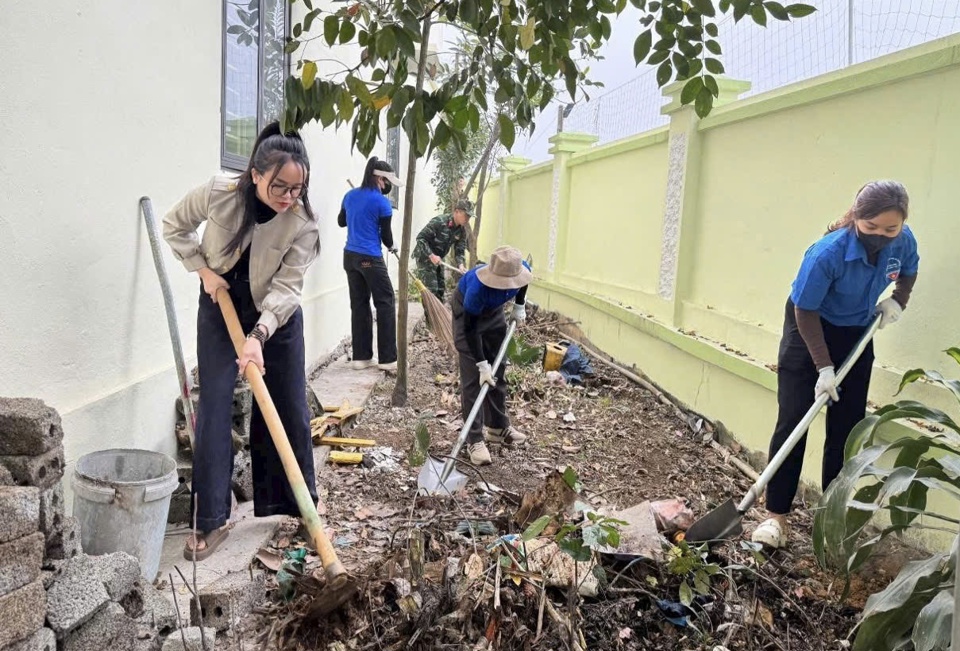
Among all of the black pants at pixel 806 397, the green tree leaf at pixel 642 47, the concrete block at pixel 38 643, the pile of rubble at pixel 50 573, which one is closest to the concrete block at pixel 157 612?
the pile of rubble at pixel 50 573

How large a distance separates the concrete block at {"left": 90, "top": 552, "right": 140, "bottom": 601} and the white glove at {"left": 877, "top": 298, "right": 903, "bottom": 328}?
3.19m

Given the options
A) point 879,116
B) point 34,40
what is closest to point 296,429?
point 34,40

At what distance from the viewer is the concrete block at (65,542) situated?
6.23ft

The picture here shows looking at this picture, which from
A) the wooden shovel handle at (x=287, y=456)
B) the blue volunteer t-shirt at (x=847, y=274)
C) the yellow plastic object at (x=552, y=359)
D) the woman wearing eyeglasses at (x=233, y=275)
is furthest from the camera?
the yellow plastic object at (x=552, y=359)

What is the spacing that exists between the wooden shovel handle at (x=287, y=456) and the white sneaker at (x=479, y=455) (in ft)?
6.11

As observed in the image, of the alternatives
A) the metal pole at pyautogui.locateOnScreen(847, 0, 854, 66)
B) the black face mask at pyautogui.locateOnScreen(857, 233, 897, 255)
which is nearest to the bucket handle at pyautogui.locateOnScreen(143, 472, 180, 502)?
the black face mask at pyautogui.locateOnScreen(857, 233, 897, 255)

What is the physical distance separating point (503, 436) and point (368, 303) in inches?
75.0

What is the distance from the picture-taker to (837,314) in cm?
326

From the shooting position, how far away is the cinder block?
6.04 feet

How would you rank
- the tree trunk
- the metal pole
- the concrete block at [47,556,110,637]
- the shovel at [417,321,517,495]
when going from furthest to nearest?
the tree trunk → the metal pole → the shovel at [417,321,517,495] → the concrete block at [47,556,110,637]

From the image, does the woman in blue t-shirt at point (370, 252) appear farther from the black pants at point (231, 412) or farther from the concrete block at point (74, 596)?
the concrete block at point (74, 596)

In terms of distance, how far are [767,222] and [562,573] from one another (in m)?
3.03

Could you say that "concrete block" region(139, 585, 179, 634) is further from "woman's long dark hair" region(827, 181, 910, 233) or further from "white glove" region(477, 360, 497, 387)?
"woman's long dark hair" region(827, 181, 910, 233)

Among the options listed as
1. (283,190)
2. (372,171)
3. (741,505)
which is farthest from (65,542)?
(372,171)
